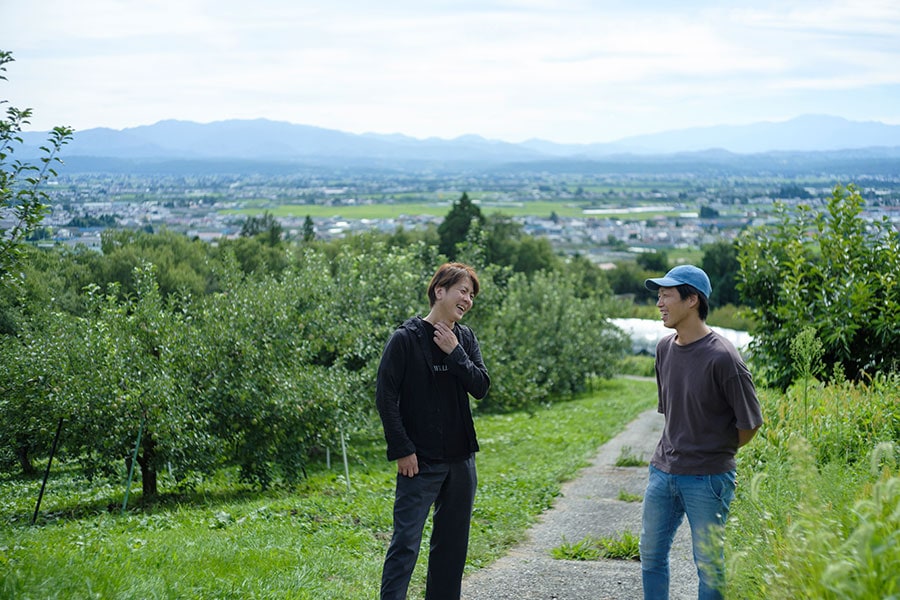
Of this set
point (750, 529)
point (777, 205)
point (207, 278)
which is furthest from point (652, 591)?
point (207, 278)

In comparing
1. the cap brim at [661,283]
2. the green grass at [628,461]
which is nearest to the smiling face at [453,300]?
the cap brim at [661,283]

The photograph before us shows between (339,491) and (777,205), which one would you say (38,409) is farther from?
(777,205)

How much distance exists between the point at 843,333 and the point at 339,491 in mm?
7114

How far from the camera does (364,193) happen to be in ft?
515

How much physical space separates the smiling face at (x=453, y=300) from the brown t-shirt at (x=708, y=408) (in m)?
1.29

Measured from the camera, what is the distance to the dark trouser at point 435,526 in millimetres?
5207

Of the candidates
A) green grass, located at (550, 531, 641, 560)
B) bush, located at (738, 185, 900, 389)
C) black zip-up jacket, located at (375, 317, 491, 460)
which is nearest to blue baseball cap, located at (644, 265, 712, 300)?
black zip-up jacket, located at (375, 317, 491, 460)

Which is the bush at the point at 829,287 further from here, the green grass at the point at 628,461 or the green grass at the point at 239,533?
the green grass at the point at 239,533

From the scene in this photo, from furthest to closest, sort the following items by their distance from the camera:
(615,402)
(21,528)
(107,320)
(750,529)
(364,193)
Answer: (364,193)
(615,402)
(107,320)
(21,528)
(750,529)

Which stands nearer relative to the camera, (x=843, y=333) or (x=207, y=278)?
(x=843, y=333)

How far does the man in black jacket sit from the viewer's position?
5207mm

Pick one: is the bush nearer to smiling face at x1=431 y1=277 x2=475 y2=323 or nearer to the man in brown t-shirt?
the man in brown t-shirt

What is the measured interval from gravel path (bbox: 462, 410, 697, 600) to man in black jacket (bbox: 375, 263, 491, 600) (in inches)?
58.7

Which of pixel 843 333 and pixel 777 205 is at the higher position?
pixel 777 205
